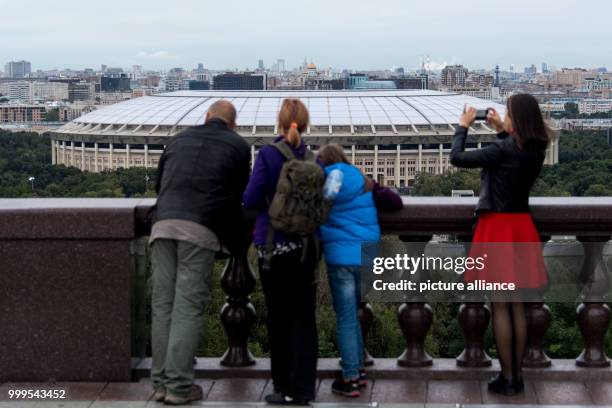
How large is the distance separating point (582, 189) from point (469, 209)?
73.4 m

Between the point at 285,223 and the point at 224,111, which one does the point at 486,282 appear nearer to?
the point at 285,223

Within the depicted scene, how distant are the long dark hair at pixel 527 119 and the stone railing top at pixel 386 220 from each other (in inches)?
20.0

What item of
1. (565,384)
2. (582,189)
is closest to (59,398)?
(565,384)

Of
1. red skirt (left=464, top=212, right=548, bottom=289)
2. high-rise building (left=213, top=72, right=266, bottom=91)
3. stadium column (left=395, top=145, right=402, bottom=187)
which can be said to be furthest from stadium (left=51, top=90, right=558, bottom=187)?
red skirt (left=464, top=212, right=548, bottom=289)

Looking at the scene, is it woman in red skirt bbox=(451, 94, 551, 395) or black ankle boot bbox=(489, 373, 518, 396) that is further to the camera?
black ankle boot bbox=(489, 373, 518, 396)

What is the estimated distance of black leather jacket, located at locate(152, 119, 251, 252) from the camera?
7.70 m

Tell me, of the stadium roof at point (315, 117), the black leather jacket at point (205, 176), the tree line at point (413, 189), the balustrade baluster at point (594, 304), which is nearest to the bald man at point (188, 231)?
the black leather jacket at point (205, 176)

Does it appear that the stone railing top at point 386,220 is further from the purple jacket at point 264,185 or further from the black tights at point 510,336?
the purple jacket at point 264,185

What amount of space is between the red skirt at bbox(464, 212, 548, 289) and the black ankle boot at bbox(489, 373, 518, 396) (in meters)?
0.53

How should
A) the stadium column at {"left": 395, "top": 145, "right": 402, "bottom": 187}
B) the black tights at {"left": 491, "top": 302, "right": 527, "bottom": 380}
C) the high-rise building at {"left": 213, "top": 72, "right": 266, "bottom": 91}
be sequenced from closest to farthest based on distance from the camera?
1. the black tights at {"left": 491, "top": 302, "right": 527, "bottom": 380}
2. the stadium column at {"left": 395, "top": 145, "right": 402, "bottom": 187}
3. the high-rise building at {"left": 213, "top": 72, "right": 266, "bottom": 91}

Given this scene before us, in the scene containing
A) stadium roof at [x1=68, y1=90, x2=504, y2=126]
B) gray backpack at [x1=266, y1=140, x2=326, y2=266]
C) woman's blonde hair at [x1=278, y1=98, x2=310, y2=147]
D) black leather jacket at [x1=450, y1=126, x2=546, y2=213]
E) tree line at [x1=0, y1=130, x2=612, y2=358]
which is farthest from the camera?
stadium roof at [x1=68, y1=90, x2=504, y2=126]

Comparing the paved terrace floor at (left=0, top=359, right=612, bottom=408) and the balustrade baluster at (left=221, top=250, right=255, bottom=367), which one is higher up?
the balustrade baluster at (left=221, top=250, right=255, bottom=367)

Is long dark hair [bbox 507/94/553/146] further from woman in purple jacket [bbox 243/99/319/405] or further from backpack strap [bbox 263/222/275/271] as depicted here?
backpack strap [bbox 263/222/275/271]

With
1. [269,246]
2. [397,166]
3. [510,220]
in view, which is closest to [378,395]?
[269,246]
